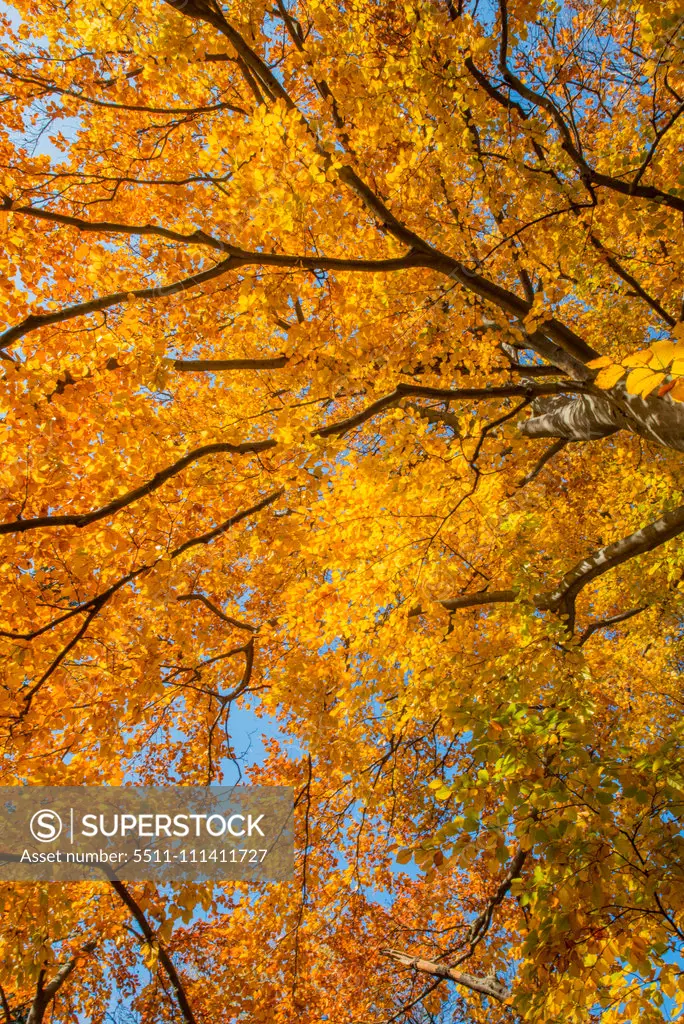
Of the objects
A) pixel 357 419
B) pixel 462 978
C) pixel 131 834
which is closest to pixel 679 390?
pixel 357 419

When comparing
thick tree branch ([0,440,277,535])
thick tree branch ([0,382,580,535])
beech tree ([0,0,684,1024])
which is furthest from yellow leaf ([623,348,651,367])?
thick tree branch ([0,440,277,535])

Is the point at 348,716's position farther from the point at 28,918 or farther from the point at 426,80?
the point at 426,80

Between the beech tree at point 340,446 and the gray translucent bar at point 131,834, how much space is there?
267 millimetres

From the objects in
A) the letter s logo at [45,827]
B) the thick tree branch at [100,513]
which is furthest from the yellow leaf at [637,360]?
the letter s logo at [45,827]

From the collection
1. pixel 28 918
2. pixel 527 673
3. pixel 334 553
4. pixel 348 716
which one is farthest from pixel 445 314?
pixel 28 918

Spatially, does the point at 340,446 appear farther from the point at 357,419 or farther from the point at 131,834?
the point at 131,834

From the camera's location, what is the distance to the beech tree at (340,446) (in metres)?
3.51

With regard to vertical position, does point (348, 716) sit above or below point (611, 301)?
below

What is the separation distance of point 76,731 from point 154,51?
5918 mm

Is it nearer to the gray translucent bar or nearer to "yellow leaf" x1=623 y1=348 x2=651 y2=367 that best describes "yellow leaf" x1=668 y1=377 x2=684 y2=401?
"yellow leaf" x1=623 y1=348 x2=651 y2=367

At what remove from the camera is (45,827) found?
18.1 ft

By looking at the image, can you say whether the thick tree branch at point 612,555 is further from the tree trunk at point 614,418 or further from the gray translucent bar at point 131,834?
the gray translucent bar at point 131,834

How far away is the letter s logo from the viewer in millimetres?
5398

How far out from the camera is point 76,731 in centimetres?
507
